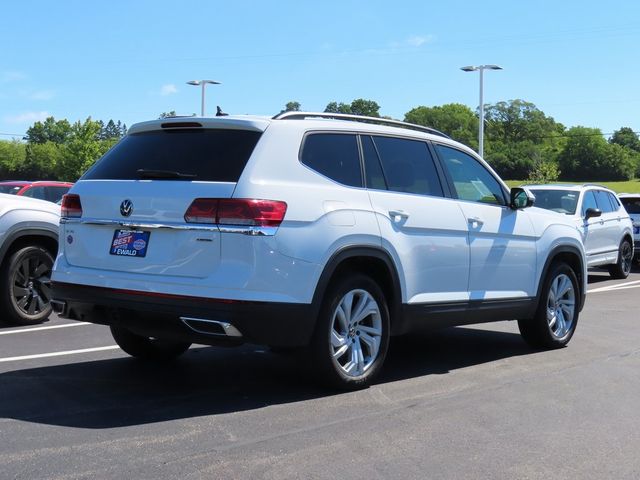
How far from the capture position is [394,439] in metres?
4.43

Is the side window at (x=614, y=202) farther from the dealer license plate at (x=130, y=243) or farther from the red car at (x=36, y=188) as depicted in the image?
the dealer license plate at (x=130, y=243)

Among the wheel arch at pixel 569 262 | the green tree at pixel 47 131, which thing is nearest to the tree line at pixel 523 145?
the green tree at pixel 47 131

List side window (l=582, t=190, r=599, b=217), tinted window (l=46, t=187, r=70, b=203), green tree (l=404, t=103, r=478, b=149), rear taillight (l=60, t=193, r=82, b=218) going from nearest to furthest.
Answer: rear taillight (l=60, t=193, r=82, b=218), side window (l=582, t=190, r=599, b=217), tinted window (l=46, t=187, r=70, b=203), green tree (l=404, t=103, r=478, b=149)

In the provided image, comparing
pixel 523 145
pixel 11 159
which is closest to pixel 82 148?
pixel 11 159

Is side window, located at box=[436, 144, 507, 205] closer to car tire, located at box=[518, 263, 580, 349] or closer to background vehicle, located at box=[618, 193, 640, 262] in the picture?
car tire, located at box=[518, 263, 580, 349]

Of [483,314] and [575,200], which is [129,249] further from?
[575,200]

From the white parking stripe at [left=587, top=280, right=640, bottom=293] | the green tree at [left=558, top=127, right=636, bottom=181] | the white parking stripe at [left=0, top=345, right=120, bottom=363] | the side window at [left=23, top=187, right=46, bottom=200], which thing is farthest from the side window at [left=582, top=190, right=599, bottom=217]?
the green tree at [left=558, top=127, right=636, bottom=181]

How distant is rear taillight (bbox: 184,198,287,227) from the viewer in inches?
186

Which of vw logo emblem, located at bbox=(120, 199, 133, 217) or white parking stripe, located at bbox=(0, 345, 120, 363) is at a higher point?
vw logo emblem, located at bbox=(120, 199, 133, 217)

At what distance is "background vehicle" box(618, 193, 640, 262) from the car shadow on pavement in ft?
37.0

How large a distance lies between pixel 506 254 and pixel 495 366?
964 millimetres

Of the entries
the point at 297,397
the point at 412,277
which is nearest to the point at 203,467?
the point at 297,397

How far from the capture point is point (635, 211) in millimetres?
18172

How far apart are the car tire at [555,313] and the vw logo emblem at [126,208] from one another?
3992mm
